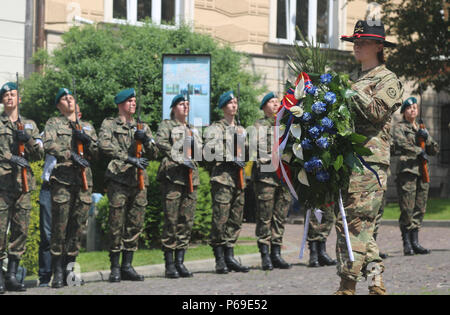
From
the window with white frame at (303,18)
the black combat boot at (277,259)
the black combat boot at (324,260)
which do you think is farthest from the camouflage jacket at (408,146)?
the window with white frame at (303,18)

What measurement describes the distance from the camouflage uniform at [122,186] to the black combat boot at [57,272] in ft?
2.18

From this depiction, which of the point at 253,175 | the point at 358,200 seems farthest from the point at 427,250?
the point at 358,200

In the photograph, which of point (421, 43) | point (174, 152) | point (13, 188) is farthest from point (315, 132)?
point (421, 43)

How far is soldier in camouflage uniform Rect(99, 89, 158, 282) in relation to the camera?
910 centimetres

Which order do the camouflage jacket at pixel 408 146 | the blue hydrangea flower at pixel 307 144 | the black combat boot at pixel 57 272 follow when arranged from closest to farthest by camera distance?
the blue hydrangea flower at pixel 307 144 → the black combat boot at pixel 57 272 → the camouflage jacket at pixel 408 146

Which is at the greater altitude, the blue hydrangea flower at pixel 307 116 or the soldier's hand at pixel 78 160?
the blue hydrangea flower at pixel 307 116

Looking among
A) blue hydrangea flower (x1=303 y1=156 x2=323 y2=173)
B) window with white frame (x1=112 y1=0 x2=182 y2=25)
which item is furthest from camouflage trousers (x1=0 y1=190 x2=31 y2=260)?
window with white frame (x1=112 y1=0 x2=182 y2=25)

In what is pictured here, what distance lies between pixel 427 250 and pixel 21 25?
1126cm

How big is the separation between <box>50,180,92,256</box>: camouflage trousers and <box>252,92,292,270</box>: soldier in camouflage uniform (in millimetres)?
2372

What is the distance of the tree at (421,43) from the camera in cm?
1908

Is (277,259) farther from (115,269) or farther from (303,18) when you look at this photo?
(303,18)

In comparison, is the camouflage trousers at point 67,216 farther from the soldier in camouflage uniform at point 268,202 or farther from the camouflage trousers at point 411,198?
the camouflage trousers at point 411,198

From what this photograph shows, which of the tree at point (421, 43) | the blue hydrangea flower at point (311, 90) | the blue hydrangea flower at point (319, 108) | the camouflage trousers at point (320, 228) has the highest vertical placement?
the tree at point (421, 43)

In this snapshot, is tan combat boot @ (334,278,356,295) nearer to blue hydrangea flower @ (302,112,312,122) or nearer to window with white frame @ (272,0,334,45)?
blue hydrangea flower @ (302,112,312,122)
